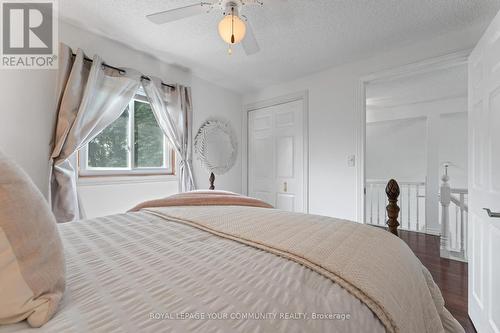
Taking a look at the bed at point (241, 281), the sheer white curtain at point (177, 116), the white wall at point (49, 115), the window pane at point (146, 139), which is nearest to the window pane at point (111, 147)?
the window pane at point (146, 139)

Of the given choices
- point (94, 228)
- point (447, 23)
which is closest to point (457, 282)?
point (447, 23)

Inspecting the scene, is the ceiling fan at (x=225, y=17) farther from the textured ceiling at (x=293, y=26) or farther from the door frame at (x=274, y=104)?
the door frame at (x=274, y=104)

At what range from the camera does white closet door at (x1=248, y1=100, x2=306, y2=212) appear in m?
3.10

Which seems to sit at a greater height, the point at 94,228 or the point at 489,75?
the point at 489,75

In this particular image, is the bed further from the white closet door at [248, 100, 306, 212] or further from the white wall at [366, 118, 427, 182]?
the white wall at [366, 118, 427, 182]

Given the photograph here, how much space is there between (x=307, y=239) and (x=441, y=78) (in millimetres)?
3716

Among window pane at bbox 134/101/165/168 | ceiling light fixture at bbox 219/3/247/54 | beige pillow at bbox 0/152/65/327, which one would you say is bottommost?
beige pillow at bbox 0/152/65/327

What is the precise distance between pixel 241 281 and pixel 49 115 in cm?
213

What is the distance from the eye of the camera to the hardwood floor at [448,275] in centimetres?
177

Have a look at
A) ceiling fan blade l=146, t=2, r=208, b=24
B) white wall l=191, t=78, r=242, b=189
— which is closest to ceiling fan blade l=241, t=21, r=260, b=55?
ceiling fan blade l=146, t=2, r=208, b=24

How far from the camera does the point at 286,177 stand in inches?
128

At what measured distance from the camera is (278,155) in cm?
334

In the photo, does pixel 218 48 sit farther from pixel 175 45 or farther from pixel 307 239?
pixel 307 239

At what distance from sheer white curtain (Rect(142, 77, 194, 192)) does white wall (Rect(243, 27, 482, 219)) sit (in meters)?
1.47
